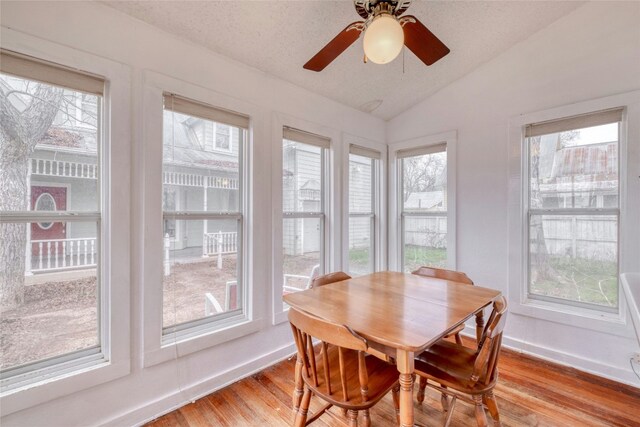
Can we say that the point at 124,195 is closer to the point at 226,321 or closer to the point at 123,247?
the point at 123,247

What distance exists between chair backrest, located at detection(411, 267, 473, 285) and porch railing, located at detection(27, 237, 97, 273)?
7.74 feet

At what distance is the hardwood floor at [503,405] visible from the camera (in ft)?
5.75

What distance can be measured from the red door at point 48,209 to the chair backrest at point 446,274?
2.50 meters

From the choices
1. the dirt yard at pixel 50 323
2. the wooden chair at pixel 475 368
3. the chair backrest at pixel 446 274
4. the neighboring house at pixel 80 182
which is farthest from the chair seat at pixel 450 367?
the dirt yard at pixel 50 323

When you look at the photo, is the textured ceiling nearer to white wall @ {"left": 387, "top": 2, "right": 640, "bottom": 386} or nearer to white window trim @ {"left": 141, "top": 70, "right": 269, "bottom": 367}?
white wall @ {"left": 387, "top": 2, "right": 640, "bottom": 386}

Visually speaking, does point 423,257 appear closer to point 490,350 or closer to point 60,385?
point 490,350

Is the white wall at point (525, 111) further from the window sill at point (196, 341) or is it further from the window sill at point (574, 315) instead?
the window sill at point (196, 341)

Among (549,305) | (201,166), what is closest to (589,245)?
(549,305)

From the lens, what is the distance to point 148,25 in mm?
1809

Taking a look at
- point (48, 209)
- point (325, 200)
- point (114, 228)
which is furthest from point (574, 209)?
point (48, 209)

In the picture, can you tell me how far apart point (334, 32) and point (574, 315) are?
118 inches

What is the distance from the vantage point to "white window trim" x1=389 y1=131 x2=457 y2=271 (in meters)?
3.04

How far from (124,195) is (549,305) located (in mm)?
3480

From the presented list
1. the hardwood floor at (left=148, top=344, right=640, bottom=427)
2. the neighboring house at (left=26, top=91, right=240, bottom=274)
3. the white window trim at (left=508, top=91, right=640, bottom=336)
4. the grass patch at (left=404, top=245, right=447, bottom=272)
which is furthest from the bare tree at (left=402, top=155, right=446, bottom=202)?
the neighboring house at (left=26, top=91, right=240, bottom=274)
